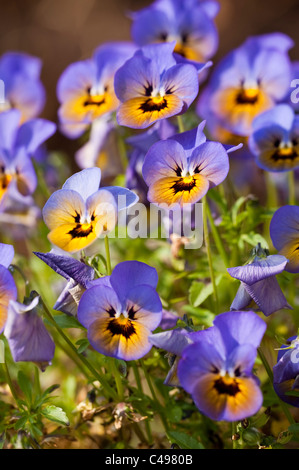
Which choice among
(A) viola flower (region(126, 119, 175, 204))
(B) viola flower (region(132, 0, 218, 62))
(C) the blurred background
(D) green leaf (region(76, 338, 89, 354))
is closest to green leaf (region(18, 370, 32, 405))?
(D) green leaf (region(76, 338, 89, 354))

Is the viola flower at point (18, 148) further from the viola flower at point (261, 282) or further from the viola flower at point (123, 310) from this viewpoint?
the viola flower at point (261, 282)

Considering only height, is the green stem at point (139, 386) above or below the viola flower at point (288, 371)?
below

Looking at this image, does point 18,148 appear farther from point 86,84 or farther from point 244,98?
point 244,98

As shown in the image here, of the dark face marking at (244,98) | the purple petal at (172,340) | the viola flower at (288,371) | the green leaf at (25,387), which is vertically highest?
the dark face marking at (244,98)

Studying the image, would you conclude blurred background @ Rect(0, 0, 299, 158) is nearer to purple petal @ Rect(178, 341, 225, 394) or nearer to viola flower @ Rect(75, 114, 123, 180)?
viola flower @ Rect(75, 114, 123, 180)

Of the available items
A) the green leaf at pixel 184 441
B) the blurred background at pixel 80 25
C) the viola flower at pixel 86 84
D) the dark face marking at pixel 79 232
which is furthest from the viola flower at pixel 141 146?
the blurred background at pixel 80 25

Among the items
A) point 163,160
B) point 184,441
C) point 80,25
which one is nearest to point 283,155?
point 163,160
